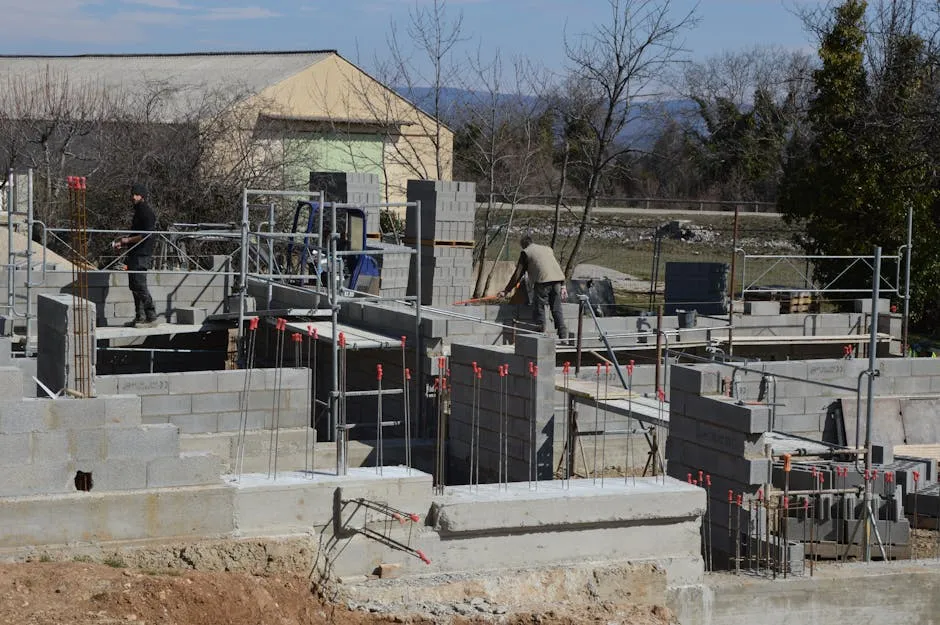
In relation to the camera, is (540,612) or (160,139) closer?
(540,612)

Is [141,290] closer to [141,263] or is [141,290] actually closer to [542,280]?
[141,263]

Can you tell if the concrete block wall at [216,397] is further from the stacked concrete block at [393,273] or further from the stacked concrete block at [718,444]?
the stacked concrete block at [393,273]

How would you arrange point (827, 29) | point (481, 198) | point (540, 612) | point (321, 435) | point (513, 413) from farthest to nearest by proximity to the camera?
point (481, 198) < point (827, 29) < point (321, 435) < point (513, 413) < point (540, 612)

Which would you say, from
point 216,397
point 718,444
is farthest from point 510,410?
point 216,397

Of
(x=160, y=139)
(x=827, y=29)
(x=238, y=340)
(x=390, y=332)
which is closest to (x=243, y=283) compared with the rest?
(x=238, y=340)

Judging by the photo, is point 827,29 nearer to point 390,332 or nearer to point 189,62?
point 390,332

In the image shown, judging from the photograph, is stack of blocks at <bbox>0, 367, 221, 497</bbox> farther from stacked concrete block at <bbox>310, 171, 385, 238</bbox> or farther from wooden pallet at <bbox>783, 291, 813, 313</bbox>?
wooden pallet at <bbox>783, 291, 813, 313</bbox>

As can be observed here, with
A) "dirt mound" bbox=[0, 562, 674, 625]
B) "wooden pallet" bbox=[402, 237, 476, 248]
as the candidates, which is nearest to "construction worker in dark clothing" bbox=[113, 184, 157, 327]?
"wooden pallet" bbox=[402, 237, 476, 248]

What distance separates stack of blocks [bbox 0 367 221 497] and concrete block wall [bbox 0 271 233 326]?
7484 mm

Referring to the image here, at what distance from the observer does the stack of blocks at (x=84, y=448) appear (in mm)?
8445

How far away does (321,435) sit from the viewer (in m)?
14.0

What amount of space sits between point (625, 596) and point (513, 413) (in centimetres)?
279

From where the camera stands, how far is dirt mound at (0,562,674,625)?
788 centimetres

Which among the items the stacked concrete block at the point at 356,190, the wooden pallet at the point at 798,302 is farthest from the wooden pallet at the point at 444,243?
the wooden pallet at the point at 798,302
